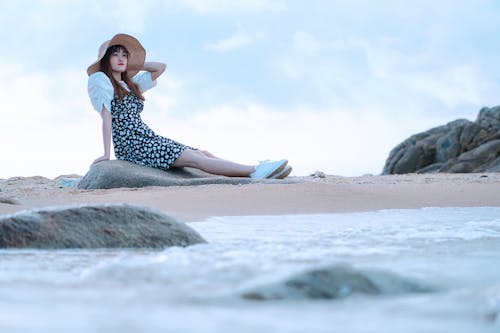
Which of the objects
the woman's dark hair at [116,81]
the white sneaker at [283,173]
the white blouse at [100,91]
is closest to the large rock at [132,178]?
the white sneaker at [283,173]

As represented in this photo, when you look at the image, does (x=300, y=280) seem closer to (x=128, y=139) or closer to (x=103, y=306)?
(x=103, y=306)

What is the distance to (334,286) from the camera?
1.43 meters

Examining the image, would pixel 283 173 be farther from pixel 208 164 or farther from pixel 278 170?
pixel 208 164

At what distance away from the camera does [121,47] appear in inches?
307

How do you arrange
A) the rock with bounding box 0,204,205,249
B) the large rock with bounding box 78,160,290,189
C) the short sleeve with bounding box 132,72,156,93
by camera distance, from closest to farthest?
the rock with bounding box 0,204,205,249 < the large rock with bounding box 78,160,290,189 < the short sleeve with bounding box 132,72,156,93

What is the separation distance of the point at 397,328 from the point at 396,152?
95.6ft

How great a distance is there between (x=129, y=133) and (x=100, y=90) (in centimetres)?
56

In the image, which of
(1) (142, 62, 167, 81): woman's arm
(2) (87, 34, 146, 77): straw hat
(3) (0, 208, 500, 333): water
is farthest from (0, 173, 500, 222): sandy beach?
(1) (142, 62, 167, 81): woman's arm

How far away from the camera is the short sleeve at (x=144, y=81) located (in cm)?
812

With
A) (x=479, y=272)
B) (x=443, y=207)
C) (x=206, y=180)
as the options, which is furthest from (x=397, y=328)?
(x=206, y=180)

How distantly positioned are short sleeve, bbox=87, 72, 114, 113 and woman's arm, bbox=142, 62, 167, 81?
0.70 m

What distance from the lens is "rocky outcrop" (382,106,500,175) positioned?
25.0 metres

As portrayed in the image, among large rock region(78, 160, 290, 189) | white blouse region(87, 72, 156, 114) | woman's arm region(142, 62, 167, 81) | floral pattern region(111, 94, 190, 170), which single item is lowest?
large rock region(78, 160, 290, 189)

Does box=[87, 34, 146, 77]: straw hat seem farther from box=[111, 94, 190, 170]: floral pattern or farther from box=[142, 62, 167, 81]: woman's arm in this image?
box=[111, 94, 190, 170]: floral pattern
